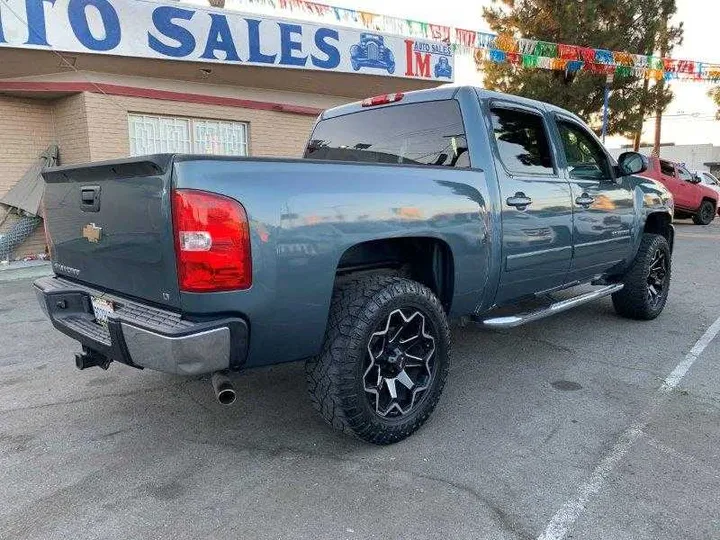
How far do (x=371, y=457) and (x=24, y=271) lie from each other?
763cm

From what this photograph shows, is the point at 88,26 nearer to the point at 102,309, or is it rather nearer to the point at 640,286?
the point at 102,309

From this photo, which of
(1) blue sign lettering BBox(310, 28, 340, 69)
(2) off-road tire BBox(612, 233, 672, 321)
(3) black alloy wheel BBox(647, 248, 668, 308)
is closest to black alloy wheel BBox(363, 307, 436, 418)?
(2) off-road tire BBox(612, 233, 672, 321)

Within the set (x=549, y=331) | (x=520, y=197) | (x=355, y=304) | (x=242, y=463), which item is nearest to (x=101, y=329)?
(x=242, y=463)

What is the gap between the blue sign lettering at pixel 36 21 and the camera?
7.50 metres

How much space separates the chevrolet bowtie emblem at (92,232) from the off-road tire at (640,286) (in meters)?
4.56

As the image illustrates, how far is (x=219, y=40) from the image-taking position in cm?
898

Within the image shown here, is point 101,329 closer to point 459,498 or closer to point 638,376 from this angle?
point 459,498

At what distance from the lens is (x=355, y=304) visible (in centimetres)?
278

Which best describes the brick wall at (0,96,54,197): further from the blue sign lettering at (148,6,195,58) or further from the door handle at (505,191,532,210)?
the door handle at (505,191,532,210)

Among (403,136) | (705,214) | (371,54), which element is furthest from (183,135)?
(705,214)

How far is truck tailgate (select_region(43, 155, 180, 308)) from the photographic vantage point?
238 centimetres

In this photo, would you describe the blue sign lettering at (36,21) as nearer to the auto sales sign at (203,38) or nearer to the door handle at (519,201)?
the auto sales sign at (203,38)

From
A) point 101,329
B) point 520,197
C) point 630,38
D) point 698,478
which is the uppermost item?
point 630,38

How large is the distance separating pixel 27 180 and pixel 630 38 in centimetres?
1921
